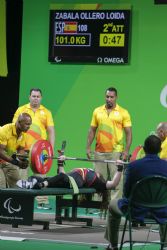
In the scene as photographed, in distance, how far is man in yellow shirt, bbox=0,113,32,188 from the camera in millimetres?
9828

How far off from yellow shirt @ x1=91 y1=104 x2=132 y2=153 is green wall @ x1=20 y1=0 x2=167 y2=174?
0.94 meters

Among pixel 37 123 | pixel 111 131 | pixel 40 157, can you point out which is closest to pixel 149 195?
pixel 40 157

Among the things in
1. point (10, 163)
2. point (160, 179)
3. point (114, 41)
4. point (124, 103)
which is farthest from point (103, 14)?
point (160, 179)

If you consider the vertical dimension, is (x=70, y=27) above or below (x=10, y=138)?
above

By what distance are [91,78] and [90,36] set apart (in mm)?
717

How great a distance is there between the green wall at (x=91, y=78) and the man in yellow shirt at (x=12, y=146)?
3.08 metres

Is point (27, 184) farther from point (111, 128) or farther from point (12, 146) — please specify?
point (111, 128)

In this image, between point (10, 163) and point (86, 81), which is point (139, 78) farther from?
point (10, 163)

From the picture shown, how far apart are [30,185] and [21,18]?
5.26 m

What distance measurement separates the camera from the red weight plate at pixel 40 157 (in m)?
9.92

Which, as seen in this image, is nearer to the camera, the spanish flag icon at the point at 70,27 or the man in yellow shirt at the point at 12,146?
the man in yellow shirt at the point at 12,146

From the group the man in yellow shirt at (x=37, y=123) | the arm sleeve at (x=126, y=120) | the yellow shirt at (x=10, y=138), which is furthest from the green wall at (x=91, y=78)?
the yellow shirt at (x=10, y=138)

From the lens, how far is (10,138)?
32.9 ft

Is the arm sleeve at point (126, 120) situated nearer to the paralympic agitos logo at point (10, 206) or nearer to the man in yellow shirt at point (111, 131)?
the man in yellow shirt at point (111, 131)
